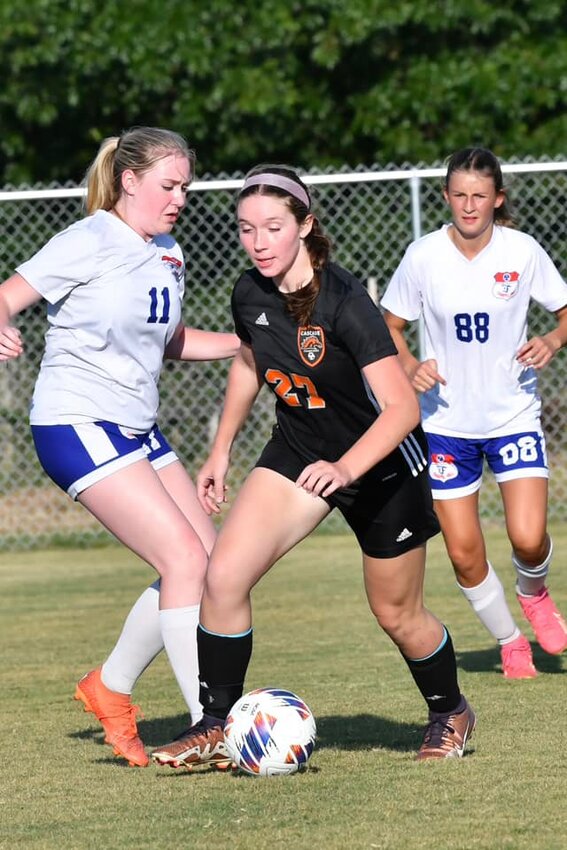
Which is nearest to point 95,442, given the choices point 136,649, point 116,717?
point 136,649

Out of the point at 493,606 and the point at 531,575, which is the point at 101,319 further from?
the point at 531,575

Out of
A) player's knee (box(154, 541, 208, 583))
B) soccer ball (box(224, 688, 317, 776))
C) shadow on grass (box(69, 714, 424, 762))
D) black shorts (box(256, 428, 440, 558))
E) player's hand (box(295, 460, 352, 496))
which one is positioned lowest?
shadow on grass (box(69, 714, 424, 762))

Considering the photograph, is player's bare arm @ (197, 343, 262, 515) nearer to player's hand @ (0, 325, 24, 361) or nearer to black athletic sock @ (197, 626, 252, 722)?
black athletic sock @ (197, 626, 252, 722)

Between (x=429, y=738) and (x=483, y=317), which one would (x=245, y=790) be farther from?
(x=483, y=317)

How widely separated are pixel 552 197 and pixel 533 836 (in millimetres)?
8699

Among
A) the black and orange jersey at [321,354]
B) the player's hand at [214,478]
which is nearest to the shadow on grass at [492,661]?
the player's hand at [214,478]

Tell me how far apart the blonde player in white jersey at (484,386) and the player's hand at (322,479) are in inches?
90.0

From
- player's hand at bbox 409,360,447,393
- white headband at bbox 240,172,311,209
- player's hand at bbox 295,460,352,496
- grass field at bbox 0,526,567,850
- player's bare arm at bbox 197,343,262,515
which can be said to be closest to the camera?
grass field at bbox 0,526,567,850

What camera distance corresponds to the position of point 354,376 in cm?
477

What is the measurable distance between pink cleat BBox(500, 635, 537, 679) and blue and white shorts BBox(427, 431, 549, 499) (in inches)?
27.8

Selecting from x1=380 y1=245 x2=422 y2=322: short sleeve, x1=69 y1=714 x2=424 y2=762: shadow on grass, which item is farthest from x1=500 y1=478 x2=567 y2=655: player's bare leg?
x1=69 y1=714 x2=424 y2=762: shadow on grass

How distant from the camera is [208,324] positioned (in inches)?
467

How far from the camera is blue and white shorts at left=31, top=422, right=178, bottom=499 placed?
5.05 metres

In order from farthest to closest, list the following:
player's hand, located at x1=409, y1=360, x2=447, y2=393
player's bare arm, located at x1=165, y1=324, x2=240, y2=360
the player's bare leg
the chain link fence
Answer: the chain link fence < the player's bare leg < player's hand, located at x1=409, y1=360, x2=447, y2=393 < player's bare arm, located at x1=165, y1=324, x2=240, y2=360
